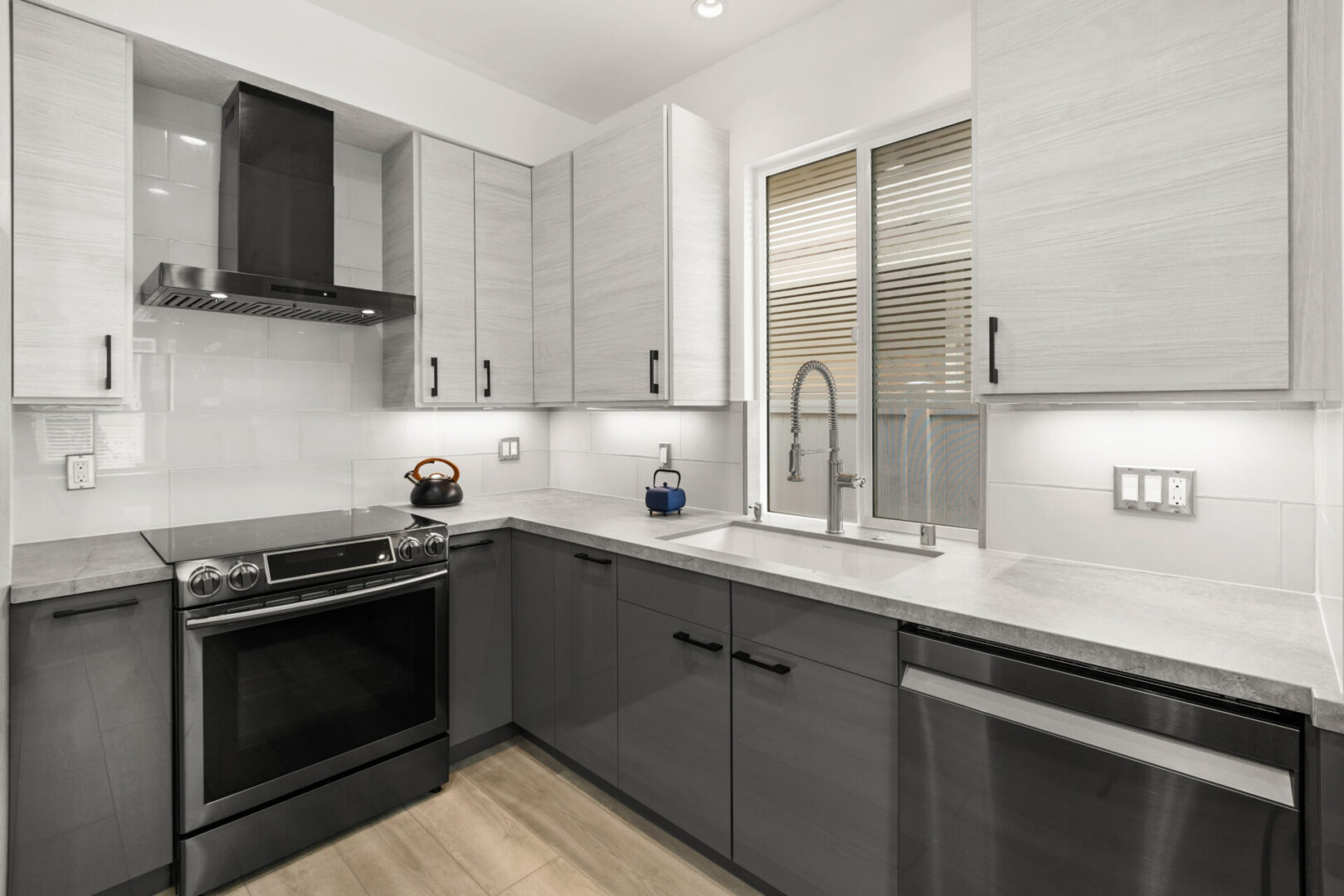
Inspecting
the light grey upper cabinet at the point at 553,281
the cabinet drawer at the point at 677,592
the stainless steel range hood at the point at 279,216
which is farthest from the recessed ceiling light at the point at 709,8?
the cabinet drawer at the point at 677,592

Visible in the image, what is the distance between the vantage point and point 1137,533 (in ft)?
5.14

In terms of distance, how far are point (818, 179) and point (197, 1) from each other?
208 cm

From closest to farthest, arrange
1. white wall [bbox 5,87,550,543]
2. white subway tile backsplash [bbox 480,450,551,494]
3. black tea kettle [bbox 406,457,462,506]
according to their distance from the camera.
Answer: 1. white wall [bbox 5,87,550,543]
2. black tea kettle [bbox 406,457,462,506]
3. white subway tile backsplash [bbox 480,450,551,494]

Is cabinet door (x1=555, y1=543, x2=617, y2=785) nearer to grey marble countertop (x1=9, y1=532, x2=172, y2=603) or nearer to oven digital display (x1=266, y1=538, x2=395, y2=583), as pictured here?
oven digital display (x1=266, y1=538, x2=395, y2=583)

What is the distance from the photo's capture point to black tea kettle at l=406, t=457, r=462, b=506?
2.66m

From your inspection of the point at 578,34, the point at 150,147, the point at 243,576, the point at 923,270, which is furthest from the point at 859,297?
the point at 150,147

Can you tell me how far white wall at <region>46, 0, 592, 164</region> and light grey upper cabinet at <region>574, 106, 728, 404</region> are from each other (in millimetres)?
444

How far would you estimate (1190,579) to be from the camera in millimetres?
1487

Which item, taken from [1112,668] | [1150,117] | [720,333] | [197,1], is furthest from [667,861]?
[197,1]

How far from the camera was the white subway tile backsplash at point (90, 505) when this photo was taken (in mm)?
1957

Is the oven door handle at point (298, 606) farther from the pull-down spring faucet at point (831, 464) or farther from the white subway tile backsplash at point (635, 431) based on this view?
the pull-down spring faucet at point (831, 464)

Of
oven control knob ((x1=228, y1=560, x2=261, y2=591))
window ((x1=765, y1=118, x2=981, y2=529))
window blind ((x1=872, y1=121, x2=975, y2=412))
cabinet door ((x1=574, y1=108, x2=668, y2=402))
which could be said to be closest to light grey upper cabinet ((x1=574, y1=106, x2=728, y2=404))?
cabinet door ((x1=574, y1=108, x2=668, y2=402))

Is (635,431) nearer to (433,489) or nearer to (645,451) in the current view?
(645,451)

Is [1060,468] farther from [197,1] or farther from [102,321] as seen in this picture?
[197,1]
